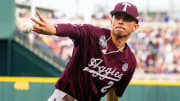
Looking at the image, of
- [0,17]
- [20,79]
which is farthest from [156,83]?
[0,17]

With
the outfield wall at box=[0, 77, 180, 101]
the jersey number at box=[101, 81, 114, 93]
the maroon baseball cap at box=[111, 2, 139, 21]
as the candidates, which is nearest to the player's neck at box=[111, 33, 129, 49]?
the maroon baseball cap at box=[111, 2, 139, 21]

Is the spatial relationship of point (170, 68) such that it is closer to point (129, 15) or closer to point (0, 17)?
point (0, 17)

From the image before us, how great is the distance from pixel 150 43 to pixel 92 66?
9.76 metres

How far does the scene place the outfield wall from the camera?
6074mm

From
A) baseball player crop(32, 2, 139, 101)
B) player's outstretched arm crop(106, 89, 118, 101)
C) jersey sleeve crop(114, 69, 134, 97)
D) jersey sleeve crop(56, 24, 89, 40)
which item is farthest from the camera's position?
player's outstretched arm crop(106, 89, 118, 101)

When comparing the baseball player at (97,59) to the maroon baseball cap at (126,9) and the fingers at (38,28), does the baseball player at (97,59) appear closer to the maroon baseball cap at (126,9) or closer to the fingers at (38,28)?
the maroon baseball cap at (126,9)

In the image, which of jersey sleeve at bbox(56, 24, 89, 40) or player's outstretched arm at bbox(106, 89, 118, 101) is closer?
jersey sleeve at bbox(56, 24, 89, 40)

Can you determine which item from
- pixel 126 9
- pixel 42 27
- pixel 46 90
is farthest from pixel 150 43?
pixel 42 27

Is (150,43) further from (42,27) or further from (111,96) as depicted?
(42,27)

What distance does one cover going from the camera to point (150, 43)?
40.7ft

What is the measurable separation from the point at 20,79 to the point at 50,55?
5117 millimetres

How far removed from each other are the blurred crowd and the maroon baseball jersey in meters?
7.44

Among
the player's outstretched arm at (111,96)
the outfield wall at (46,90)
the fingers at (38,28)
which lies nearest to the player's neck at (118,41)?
the player's outstretched arm at (111,96)

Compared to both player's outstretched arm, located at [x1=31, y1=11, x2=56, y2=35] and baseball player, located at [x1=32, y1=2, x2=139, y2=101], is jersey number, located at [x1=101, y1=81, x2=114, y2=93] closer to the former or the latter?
baseball player, located at [x1=32, y1=2, x2=139, y2=101]
